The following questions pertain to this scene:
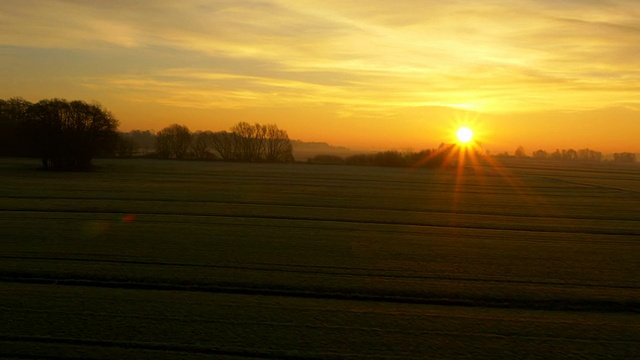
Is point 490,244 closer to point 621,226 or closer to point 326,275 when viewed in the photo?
point 326,275

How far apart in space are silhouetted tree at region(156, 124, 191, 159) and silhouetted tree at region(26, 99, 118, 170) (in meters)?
43.6

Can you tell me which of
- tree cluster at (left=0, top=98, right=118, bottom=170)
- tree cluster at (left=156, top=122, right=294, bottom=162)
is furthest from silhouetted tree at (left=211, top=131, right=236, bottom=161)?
tree cluster at (left=0, top=98, right=118, bottom=170)

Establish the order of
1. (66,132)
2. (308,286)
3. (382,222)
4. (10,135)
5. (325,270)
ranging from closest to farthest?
(308,286) → (325,270) → (382,222) → (66,132) → (10,135)

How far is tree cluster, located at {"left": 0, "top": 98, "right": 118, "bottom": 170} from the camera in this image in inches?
2591

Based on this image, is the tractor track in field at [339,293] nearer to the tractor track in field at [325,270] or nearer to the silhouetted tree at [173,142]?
the tractor track in field at [325,270]

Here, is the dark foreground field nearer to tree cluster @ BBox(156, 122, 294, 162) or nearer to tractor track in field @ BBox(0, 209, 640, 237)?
tractor track in field @ BBox(0, 209, 640, 237)

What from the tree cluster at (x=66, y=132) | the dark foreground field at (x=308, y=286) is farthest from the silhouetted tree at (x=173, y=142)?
the dark foreground field at (x=308, y=286)

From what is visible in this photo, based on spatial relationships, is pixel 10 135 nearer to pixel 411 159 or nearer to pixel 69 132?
pixel 69 132

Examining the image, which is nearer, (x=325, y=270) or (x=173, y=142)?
(x=325, y=270)

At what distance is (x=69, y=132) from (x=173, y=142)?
5069 centimetres

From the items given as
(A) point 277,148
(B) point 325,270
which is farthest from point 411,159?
(B) point 325,270

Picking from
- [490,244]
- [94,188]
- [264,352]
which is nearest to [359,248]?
[490,244]

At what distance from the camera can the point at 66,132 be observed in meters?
66.8

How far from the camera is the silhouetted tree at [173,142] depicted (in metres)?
116
